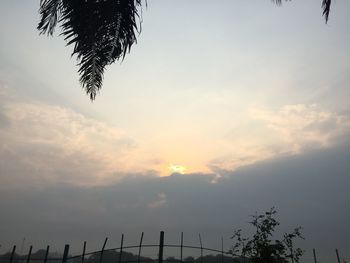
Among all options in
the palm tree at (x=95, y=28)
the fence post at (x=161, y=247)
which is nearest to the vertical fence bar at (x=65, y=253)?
the fence post at (x=161, y=247)

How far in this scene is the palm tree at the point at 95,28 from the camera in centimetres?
582

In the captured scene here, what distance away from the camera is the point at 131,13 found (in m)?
6.26

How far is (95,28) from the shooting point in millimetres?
5832

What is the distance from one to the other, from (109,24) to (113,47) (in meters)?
0.42

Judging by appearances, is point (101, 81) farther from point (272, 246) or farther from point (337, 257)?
point (337, 257)

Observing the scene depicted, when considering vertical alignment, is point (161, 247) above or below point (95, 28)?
below

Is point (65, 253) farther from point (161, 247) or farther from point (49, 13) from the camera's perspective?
point (49, 13)

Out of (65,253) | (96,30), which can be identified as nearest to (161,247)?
(65,253)

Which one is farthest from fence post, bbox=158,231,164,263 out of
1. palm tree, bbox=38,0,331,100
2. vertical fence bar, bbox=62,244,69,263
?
palm tree, bbox=38,0,331,100

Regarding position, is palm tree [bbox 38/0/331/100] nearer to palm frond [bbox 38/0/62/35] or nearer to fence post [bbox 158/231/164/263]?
palm frond [bbox 38/0/62/35]

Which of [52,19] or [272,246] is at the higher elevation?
[52,19]

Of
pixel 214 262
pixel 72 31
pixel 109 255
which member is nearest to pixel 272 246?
pixel 214 262

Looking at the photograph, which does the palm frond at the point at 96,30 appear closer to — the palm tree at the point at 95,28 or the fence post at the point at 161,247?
the palm tree at the point at 95,28

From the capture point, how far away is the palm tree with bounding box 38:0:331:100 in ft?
19.1
